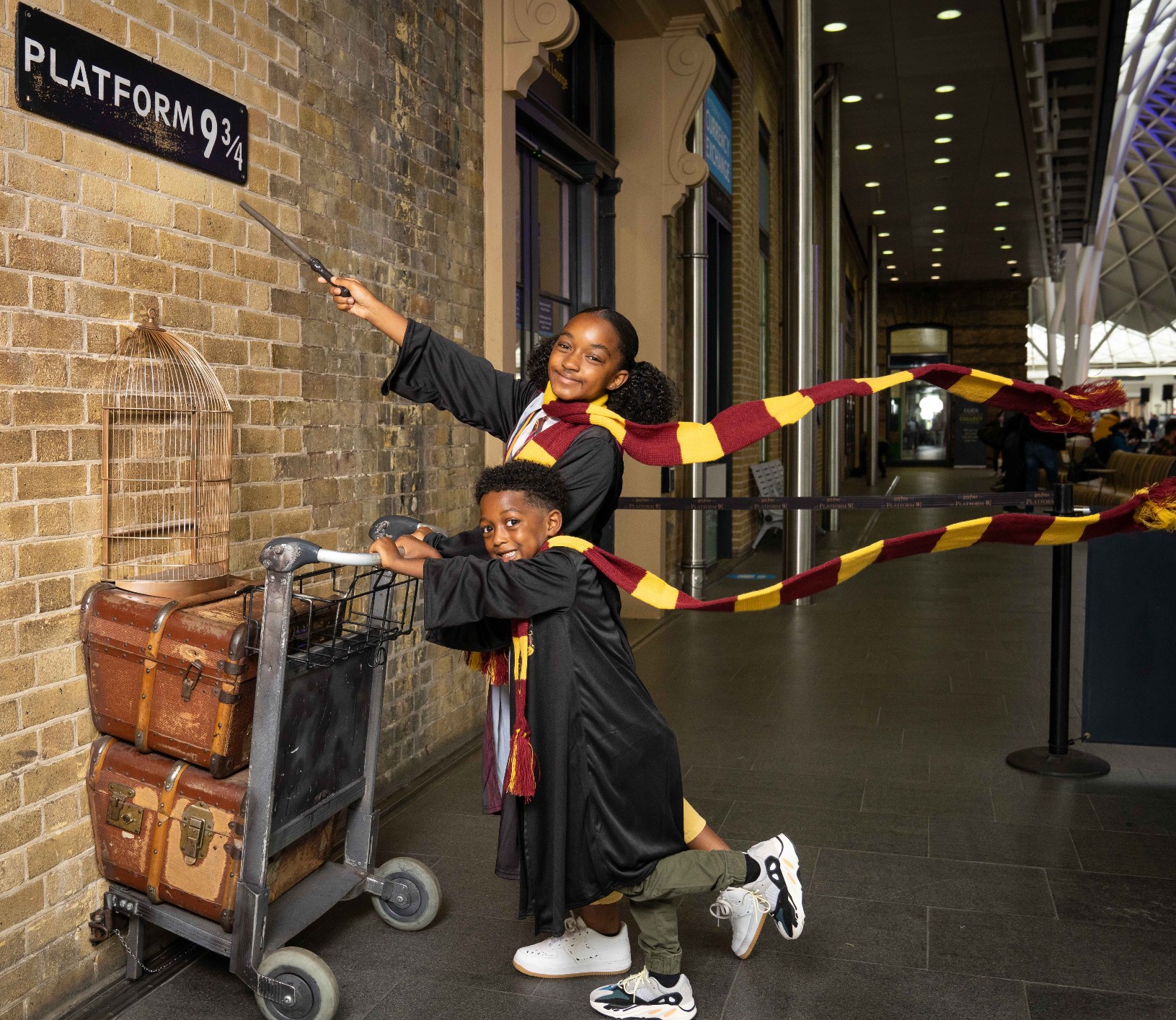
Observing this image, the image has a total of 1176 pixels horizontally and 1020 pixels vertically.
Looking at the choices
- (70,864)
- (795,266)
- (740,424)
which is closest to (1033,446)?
(795,266)

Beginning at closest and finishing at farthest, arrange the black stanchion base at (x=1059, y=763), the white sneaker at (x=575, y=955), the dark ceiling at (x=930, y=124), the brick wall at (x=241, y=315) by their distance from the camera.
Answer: the brick wall at (x=241, y=315) → the white sneaker at (x=575, y=955) → the black stanchion base at (x=1059, y=763) → the dark ceiling at (x=930, y=124)

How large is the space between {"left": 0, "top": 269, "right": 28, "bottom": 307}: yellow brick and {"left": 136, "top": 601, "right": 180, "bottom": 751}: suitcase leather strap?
733 millimetres

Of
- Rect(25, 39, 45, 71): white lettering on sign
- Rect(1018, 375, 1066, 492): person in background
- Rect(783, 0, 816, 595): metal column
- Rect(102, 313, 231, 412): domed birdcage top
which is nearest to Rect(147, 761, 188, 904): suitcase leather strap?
Rect(102, 313, 231, 412): domed birdcage top

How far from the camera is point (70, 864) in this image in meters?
2.59

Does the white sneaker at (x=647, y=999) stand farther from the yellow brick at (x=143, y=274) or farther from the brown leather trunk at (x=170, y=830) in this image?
the yellow brick at (x=143, y=274)

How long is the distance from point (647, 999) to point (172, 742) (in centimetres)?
126

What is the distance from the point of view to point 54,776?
2543mm

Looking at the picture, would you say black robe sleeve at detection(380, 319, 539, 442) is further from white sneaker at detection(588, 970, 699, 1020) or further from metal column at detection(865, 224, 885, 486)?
metal column at detection(865, 224, 885, 486)

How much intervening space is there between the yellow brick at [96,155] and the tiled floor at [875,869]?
198 cm

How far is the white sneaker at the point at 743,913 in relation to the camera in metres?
2.82

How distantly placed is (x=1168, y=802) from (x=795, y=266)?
5.61m

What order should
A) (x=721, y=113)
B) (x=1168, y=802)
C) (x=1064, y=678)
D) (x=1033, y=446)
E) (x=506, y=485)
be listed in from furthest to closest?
(x=1033, y=446) < (x=721, y=113) < (x=1064, y=678) < (x=1168, y=802) < (x=506, y=485)

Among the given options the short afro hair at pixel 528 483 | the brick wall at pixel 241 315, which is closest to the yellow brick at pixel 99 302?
the brick wall at pixel 241 315

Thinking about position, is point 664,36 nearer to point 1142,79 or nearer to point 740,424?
point 740,424
